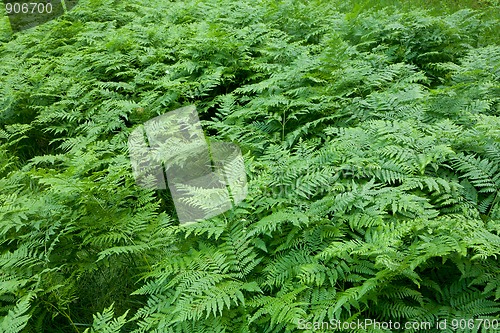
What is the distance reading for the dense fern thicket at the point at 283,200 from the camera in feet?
8.02

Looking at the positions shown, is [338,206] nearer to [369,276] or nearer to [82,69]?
[369,276]

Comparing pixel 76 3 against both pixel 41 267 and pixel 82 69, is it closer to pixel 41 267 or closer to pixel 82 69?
pixel 82 69

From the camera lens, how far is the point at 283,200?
2.95 metres

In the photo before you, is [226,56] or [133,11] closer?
[226,56]

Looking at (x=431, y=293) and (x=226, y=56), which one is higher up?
(x=226, y=56)

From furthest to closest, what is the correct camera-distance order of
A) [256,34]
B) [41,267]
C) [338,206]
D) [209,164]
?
[256,34] < [209,164] < [41,267] < [338,206]

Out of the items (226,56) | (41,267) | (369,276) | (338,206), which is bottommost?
(41,267)

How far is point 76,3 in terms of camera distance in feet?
26.6

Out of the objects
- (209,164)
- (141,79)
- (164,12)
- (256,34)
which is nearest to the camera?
(209,164)

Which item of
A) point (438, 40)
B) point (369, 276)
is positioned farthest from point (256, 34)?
point (369, 276)

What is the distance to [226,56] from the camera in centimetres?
504

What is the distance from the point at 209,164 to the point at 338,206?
4.80 feet

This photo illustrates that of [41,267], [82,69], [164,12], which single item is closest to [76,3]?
[164,12]

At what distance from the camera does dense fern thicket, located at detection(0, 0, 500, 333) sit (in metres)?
2.45
